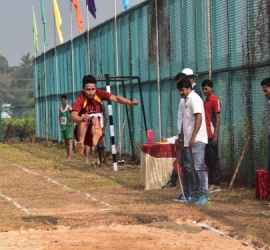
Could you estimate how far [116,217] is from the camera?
32.4 ft

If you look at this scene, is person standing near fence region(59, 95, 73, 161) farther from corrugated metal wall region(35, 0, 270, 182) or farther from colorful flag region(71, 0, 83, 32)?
colorful flag region(71, 0, 83, 32)

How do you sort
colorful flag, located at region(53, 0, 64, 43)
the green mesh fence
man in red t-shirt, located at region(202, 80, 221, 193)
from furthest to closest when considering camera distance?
the green mesh fence → colorful flag, located at region(53, 0, 64, 43) → man in red t-shirt, located at region(202, 80, 221, 193)

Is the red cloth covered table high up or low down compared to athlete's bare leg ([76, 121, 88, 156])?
down

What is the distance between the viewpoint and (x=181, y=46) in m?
15.9

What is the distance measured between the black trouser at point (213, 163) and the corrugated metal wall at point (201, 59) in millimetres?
724

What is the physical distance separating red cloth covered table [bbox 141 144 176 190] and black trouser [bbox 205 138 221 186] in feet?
2.85

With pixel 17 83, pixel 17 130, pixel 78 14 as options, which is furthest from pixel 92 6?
pixel 17 83

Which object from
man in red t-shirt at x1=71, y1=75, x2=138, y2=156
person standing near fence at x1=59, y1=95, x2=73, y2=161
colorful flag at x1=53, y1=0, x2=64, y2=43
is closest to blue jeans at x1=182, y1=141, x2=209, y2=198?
man in red t-shirt at x1=71, y1=75, x2=138, y2=156

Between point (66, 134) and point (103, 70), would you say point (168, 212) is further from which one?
point (103, 70)

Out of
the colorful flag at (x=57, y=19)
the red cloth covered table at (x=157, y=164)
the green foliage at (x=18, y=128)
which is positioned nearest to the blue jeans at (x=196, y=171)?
the red cloth covered table at (x=157, y=164)

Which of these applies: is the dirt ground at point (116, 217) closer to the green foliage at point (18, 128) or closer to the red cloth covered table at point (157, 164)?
the red cloth covered table at point (157, 164)

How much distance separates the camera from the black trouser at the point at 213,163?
1246 cm

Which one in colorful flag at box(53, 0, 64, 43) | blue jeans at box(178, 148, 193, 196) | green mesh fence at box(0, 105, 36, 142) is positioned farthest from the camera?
green mesh fence at box(0, 105, 36, 142)

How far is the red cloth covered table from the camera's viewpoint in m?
13.1
